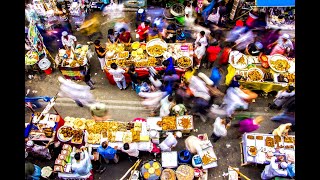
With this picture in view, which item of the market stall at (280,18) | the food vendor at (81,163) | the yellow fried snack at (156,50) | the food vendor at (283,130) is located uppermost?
the market stall at (280,18)

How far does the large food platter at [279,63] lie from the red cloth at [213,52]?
1.86m

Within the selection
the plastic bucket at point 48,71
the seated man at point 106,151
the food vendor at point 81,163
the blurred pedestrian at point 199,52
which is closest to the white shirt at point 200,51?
the blurred pedestrian at point 199,52

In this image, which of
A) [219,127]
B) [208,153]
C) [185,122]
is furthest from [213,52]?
[208,153]

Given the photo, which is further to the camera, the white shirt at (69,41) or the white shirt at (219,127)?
the white shirt at (69,41)

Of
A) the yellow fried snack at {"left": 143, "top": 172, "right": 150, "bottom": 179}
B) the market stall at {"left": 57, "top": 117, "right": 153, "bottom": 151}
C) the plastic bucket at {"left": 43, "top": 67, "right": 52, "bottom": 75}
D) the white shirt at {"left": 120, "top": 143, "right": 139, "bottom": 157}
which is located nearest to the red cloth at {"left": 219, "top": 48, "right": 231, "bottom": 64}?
the market stall at {"left": 57, "top": 117, "right": 153, "bottom": 151}

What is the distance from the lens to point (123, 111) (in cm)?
1170

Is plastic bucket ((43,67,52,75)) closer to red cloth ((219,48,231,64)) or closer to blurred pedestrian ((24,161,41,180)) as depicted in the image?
blurred pedestrian ((24,161,41,180))

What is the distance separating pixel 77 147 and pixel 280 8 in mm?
9280

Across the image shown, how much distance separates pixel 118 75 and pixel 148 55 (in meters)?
1.35

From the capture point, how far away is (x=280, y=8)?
508 inches

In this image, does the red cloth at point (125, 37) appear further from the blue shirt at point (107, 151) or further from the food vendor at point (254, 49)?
the blue shirt at point (107, 151)

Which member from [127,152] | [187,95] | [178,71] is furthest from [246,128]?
[127,152]

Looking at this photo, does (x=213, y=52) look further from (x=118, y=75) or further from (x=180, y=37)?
(x=118, y=75)

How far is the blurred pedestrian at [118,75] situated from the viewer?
36.2 feet
